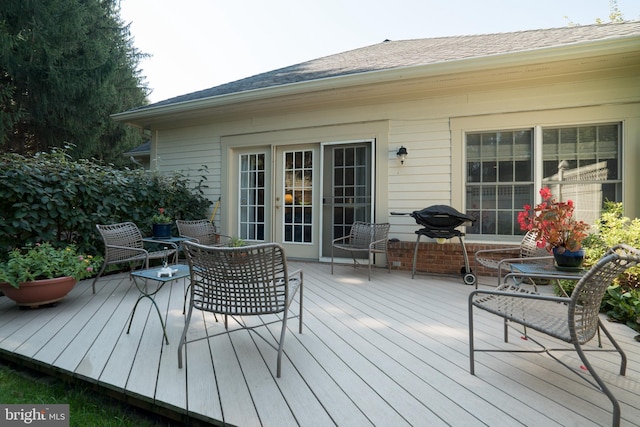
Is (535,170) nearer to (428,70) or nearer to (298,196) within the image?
(428,70)

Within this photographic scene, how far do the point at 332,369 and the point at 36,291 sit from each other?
2.84 m

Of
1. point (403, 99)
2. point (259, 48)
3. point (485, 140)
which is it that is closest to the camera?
point (485, 140)

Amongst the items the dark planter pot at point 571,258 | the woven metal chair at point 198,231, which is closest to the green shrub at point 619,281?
the dark planter pot at point 571,258

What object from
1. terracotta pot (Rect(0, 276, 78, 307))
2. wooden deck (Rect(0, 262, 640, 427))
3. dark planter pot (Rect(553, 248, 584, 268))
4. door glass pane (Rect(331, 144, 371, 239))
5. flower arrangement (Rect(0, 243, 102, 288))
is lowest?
wooden deck (Rect(0, 262, 640, 427))

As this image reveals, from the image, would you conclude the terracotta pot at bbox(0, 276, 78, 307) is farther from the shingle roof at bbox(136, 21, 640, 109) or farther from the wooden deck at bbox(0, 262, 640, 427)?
the shingle roof at bbox(136, 21, 640, 109)

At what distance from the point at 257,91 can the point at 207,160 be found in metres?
2.04

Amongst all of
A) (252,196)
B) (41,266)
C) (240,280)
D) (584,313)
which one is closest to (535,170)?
(584,313)

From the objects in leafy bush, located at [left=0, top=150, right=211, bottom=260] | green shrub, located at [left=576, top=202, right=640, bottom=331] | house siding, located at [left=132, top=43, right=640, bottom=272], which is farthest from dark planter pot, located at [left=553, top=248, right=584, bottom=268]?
leafy bush, located at [left=0, top=150, right=211, bottom=260]

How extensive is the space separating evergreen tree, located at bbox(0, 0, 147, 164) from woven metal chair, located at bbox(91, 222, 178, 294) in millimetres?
5463

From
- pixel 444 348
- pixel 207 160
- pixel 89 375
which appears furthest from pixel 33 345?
pixel 207 160

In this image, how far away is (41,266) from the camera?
2.86 metres

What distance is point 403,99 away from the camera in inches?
193

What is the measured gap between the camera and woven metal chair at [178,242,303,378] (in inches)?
70.4

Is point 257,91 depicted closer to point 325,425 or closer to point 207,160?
point 207,160
